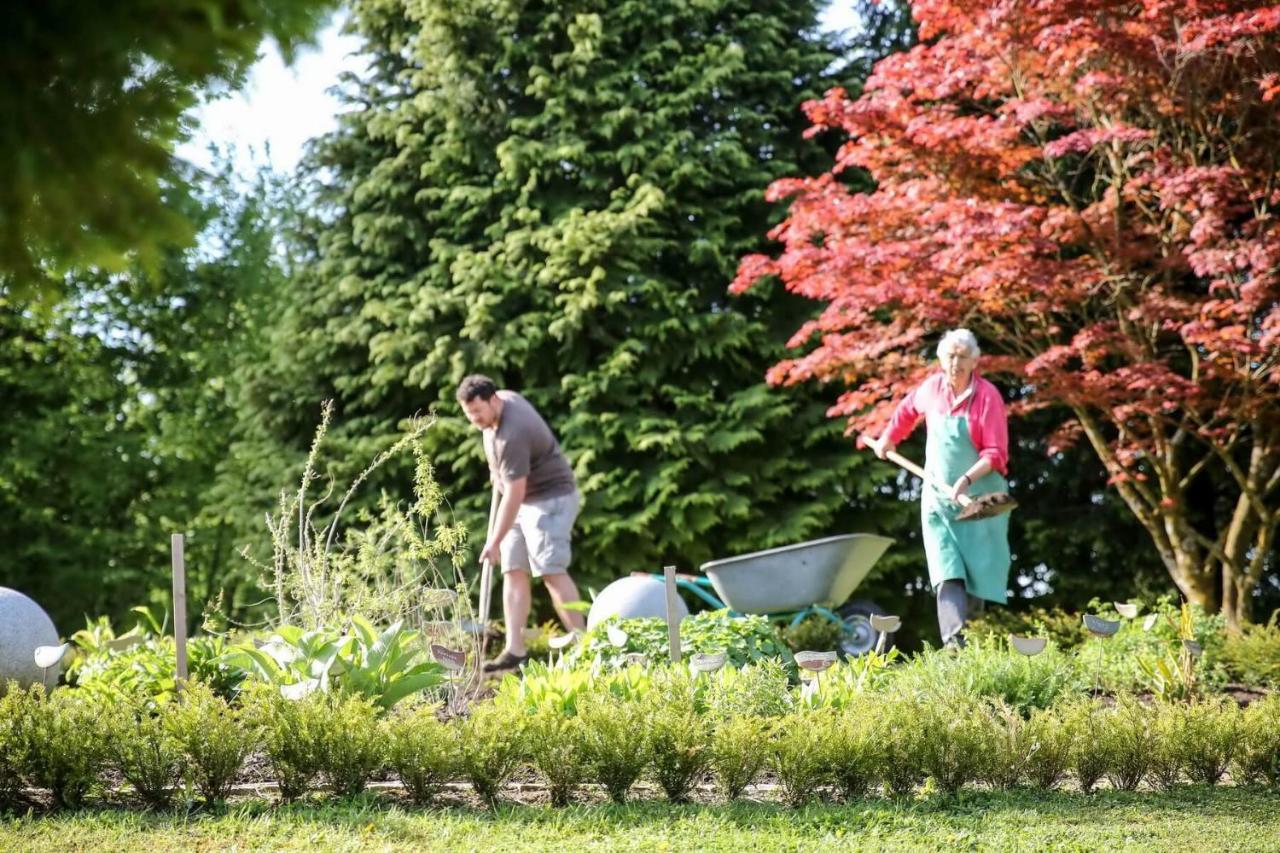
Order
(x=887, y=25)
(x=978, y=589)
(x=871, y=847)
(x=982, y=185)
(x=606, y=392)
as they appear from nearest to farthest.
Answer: (x=871, y=847)
(x=978, y=589)
(x=982, y=185)
(x=606, y=392)
(x=887, y=25)

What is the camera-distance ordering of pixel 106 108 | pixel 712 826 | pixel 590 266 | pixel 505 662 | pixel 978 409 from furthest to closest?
pixel 590 266
pixel 505 662
pixel 978 409
pixel 712 826
pixel 106 108

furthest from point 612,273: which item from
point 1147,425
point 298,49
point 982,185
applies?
point 298,49

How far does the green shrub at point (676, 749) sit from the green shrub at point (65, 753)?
168 centimetres

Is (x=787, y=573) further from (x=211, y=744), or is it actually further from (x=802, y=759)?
(x=211, y=744)

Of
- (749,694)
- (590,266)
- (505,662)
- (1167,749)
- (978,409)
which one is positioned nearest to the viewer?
(1167,749)

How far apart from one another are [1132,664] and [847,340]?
282 cm

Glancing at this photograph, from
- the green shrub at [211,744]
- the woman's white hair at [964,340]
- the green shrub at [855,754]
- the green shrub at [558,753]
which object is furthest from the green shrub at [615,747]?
the woman's white hair at [964,340]

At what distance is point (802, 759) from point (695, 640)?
1727 millimetres

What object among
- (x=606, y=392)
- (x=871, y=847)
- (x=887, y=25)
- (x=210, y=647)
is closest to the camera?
(x=871, y=847)

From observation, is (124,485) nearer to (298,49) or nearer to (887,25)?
(887,25)

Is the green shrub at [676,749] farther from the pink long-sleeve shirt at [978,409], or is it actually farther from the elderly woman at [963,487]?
the pink long-sleeve shirt at [978,409]

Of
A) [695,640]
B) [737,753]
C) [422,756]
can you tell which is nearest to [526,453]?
[695,640]

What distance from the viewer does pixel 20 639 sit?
597 centimetres

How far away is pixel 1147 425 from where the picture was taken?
8.32 metres
